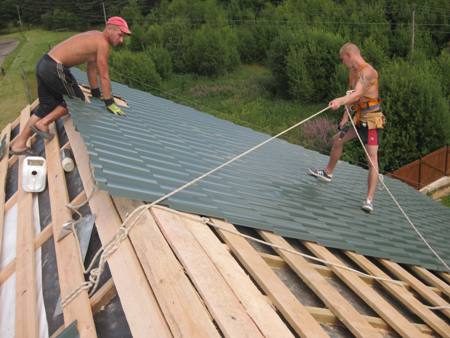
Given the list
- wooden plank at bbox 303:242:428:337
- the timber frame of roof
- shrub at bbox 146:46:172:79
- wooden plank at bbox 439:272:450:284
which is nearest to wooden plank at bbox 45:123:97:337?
the timber frame of roof

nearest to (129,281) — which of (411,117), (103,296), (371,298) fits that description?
(103,296)

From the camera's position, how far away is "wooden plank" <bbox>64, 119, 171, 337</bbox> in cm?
197

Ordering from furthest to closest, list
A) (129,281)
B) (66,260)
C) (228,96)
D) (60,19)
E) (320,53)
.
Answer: (60,19), (228,96), (320,53), (66,260), (129,281)

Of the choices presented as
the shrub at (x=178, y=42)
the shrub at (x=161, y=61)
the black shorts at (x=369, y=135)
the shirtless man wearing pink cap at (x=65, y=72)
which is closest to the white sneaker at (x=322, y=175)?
the black shorts at (x=369, y=135)

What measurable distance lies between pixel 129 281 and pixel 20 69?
28991 mm

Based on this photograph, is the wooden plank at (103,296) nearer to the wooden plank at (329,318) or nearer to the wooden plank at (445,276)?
the wooden plank at (329,318)

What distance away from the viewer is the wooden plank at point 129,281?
197 centimetres

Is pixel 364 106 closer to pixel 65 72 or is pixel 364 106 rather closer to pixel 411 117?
pixel 65 72

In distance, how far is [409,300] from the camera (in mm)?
3248

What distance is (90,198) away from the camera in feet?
9.92

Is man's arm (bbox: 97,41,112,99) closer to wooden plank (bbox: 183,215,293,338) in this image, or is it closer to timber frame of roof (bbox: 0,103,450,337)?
timber frame of roof (bbox: 0,103,450,337)

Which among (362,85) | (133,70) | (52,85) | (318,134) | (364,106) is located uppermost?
(52,85)

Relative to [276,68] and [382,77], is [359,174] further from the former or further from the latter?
[276,68]

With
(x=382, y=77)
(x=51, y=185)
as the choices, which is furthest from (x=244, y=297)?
(x=382, y=77)
